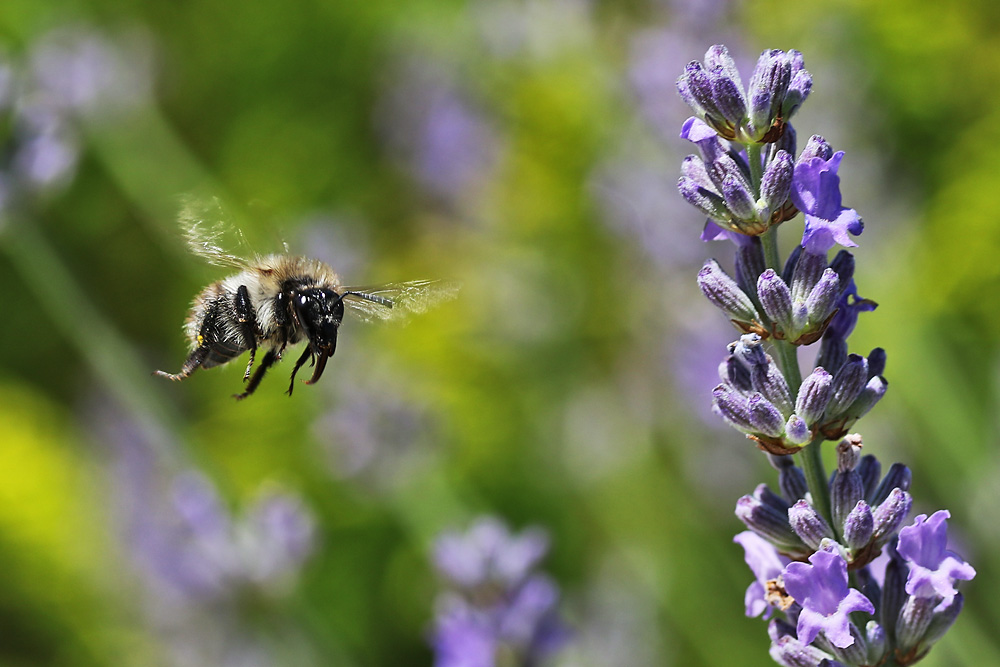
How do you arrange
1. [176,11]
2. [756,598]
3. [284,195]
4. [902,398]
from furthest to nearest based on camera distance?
[176,11], [284,195], [902,398], [756,598]

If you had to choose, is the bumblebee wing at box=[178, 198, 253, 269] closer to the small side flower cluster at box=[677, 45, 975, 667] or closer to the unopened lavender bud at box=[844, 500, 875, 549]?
the small side flower cluster at box=[677, 45, 975, 667]

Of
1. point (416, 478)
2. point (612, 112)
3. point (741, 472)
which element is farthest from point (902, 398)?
point (416, 478)

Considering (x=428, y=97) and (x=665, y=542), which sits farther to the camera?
(x=428, y=97)

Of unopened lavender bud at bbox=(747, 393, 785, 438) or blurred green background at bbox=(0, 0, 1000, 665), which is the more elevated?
blurred green background at bbox=(0, 0, 1000, 665)

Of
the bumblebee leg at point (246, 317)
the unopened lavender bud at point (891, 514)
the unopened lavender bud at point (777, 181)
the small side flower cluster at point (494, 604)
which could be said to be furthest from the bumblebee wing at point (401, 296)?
the unopened lavender bud at point (891, 514)

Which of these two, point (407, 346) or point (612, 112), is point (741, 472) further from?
point (407, 346)

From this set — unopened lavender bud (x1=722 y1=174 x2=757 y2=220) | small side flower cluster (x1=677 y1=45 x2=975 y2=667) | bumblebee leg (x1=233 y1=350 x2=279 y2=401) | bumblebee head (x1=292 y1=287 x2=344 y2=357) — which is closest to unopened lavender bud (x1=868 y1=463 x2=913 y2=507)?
small side flower cluster (x1=677 y1=45 x2=975 y2=667)

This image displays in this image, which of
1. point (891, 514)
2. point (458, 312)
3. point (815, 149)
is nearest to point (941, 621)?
point (891, 514)
